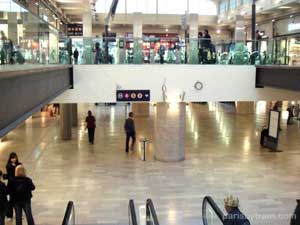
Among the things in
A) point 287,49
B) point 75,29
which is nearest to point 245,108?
point 75,29

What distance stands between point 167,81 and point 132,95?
1397 millimetres

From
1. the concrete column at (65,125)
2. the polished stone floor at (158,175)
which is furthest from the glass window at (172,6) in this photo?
the concrete column at (65,125)

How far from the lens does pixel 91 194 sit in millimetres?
11812

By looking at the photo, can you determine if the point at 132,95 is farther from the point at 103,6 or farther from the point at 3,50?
the point at 103,6

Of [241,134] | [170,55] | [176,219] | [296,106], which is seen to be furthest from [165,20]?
[176,219]

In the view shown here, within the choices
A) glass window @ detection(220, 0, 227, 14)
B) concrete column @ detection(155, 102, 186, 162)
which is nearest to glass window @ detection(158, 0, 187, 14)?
glass window @ detection(220, 0, 227, 14)

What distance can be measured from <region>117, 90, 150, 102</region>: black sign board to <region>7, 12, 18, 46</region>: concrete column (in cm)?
744

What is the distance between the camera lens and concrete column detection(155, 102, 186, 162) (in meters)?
15.7

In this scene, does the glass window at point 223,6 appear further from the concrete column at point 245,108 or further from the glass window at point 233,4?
the concrete column at point 245,108

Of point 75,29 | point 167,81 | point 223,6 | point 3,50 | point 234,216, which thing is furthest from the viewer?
point 223,6

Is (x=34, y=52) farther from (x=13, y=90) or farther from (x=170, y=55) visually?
(x=170, y=55)

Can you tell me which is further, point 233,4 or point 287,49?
point 233,4

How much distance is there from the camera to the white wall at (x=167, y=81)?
14.4 meters

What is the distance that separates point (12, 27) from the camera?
7.02 m
